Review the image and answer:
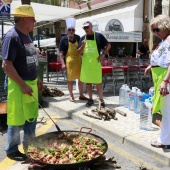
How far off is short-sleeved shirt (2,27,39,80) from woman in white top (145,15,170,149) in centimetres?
168

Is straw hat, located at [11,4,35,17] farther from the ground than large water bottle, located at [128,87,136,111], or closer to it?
farther from the ground

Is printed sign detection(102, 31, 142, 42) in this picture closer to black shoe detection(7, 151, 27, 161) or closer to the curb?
the curb

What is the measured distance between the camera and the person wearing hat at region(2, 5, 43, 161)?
3.51 m

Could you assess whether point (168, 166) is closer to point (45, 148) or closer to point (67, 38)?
point (45, 148)

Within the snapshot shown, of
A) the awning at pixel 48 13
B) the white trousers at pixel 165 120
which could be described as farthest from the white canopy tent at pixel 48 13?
the white trousers at pixel 165 120

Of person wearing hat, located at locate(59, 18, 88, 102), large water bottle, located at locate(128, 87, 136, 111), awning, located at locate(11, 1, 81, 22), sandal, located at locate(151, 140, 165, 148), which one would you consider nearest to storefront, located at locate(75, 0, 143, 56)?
awning, located at locate(11, 1, 81, 22)

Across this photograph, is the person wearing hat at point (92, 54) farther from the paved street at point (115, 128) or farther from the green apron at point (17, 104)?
the green apron at point (17, 104)

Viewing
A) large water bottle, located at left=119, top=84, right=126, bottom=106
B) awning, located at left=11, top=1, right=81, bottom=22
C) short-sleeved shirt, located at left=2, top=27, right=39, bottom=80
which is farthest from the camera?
awning, located at left=11, top=1, right=81, bottom=22

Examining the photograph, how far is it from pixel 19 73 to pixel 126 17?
1515 centimetres

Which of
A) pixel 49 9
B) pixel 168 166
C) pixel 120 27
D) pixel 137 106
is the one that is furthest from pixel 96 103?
pixel 120 27

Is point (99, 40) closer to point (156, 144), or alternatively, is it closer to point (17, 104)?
point (156, 144)

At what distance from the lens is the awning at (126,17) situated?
17750 mm

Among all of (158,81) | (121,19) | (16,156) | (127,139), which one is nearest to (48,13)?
(121,19)

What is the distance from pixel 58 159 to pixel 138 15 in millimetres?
16047
